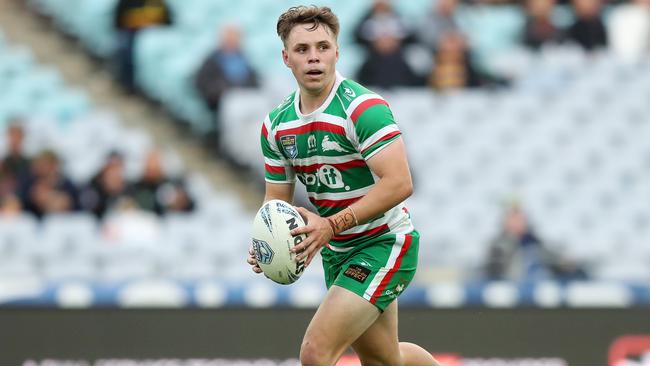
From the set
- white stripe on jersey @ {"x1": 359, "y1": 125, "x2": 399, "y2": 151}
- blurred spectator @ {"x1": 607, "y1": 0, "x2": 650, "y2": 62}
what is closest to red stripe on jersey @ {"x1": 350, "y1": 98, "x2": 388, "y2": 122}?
white stripe on jersey @ {"x1": 359, "y1": 125, "x2": 399, "y2": 151}

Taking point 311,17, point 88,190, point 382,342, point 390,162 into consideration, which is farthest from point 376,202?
point 88,190

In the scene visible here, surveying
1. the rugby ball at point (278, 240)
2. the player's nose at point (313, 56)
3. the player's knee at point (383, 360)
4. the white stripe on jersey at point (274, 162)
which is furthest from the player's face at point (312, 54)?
the player's knee at point (383, 360)

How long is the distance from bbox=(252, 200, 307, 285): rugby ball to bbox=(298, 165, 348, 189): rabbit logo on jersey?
0.84ft

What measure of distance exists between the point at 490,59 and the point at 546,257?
3.23 meters

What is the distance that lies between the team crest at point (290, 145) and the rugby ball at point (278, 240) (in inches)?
11.4

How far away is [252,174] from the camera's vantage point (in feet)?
39.4

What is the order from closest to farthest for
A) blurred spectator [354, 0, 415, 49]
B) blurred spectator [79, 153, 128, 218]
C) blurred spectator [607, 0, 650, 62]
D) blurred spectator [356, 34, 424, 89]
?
blurred spectator [79, 153, 128, 218] < blurred spectator [356, 34, 424, 89] < blurred spectator [354, 0, 415, 49] < blurred spectator [607, 0, 650, 62]

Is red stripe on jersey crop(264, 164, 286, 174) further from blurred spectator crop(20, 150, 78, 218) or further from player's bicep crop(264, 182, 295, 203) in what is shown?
blurred spectator crop(20, 150, 78, 218)

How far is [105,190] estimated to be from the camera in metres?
10.8

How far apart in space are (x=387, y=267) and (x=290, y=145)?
74 cm

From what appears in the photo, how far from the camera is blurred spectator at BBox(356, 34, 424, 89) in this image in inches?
465

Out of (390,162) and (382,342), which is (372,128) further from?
(382,342)

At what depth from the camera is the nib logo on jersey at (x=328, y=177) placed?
17.9 feet

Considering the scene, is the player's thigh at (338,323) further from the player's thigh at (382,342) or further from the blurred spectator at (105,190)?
the blurred spectator at (105,190)
